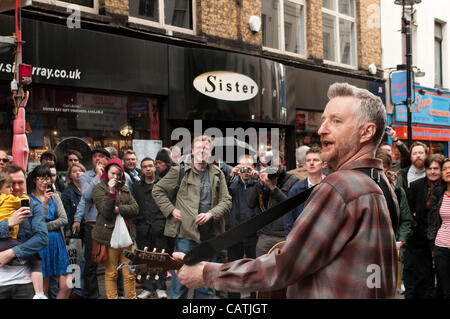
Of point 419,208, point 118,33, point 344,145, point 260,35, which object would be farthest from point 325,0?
point 344,145

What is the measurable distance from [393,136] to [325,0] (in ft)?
27.9

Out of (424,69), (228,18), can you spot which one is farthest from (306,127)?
(424,69)

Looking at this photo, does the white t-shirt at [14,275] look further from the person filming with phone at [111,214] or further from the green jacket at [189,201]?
the green jacket at [189,201]

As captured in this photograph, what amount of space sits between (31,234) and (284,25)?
32.4 feet

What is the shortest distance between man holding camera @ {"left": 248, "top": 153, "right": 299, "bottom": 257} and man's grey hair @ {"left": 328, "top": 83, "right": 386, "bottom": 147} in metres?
3.76

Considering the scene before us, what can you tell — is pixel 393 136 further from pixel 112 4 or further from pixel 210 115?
pixel 112 4

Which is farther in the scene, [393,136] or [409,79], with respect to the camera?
[409,79]

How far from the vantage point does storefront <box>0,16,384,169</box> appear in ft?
26.2

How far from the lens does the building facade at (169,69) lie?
809 centimetres

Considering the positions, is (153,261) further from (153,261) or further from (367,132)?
(367,132)

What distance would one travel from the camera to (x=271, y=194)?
235 inches

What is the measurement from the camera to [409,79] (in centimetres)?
1236

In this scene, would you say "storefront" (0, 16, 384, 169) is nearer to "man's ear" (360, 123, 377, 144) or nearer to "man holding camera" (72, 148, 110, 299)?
"man holding camera" (72, 148, 110, 299)

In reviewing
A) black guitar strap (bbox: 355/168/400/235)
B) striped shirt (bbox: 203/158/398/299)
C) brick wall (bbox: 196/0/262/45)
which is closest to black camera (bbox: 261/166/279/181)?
black guitar strap (bbox: 355/168/400/235)
